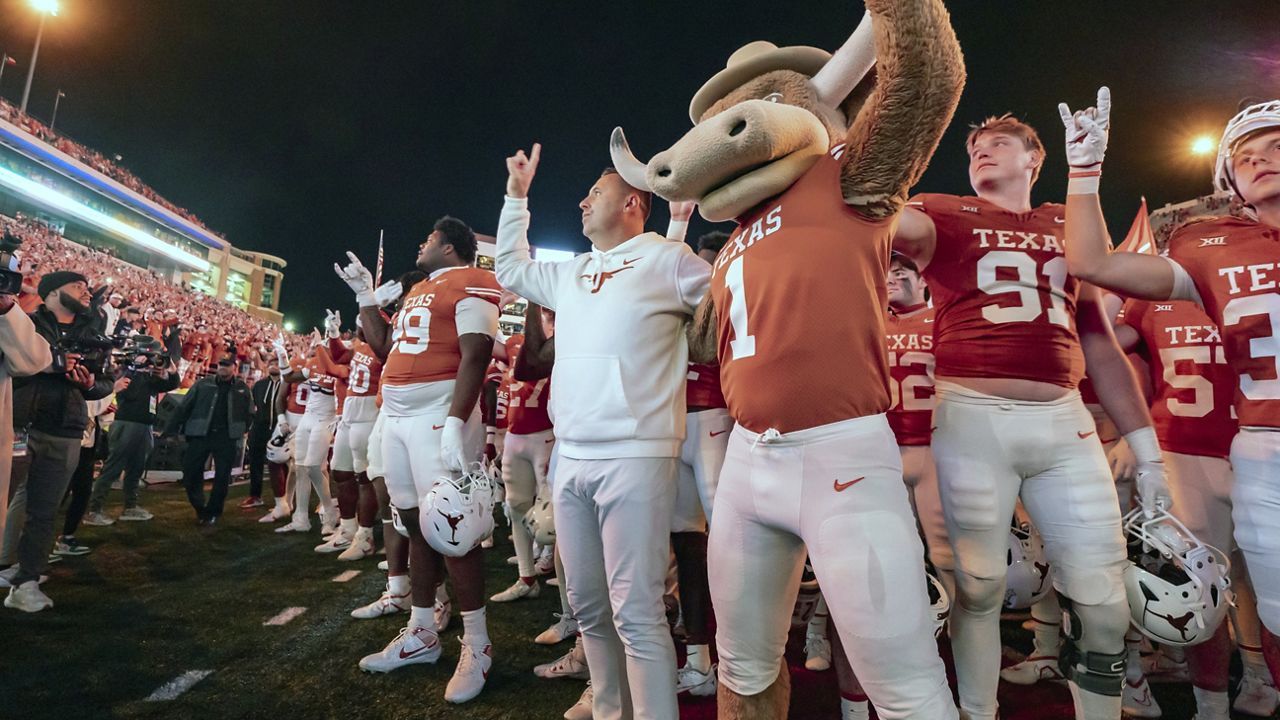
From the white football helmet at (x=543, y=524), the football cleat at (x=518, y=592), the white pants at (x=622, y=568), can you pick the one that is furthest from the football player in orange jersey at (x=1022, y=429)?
the football cleat at (x=518, y=592)

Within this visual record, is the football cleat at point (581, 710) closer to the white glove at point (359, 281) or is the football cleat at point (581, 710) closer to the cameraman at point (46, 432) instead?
the white glove at point (359, 281)

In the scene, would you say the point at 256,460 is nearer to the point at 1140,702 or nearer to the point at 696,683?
the point at 696,683

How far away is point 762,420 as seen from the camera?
1.60m

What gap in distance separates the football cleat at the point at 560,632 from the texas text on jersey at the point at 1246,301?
3529mm

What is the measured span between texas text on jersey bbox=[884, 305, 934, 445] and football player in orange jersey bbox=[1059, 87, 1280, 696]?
4.58ft

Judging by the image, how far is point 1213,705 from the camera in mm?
2799

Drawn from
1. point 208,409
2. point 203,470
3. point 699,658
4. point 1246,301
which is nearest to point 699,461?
point 699,658

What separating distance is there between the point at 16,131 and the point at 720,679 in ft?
160

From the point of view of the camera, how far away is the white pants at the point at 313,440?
7.21 m

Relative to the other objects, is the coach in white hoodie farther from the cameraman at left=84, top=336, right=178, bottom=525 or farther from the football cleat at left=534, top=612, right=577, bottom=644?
the cameraman at left=84, top=336, right=178, bottom=525

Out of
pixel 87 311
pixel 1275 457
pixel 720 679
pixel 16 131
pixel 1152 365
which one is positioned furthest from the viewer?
pixel 16 131

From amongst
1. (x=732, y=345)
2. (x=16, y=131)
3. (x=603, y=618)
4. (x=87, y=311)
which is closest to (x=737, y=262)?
(x=732, y=345)

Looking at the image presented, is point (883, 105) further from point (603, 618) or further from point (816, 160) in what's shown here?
point (603, 618)

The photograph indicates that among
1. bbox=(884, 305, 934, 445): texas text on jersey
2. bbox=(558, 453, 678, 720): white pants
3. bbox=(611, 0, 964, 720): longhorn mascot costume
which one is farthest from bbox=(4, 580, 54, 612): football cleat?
bbox=(884, 305, 934, 445): texas text on jersey
